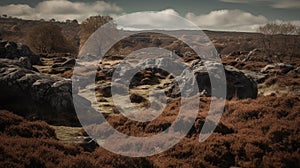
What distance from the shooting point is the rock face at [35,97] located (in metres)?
18.0

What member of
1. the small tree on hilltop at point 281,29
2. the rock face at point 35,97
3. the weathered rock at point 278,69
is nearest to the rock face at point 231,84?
the rock face at point 35,97

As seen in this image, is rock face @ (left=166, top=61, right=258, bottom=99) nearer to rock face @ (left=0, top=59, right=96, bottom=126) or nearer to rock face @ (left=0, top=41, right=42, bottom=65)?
rock face @ (left=0, top=59, right=96, bottom=126)

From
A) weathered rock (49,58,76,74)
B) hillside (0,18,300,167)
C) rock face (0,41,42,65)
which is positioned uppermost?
rock face (0,41,42,65)

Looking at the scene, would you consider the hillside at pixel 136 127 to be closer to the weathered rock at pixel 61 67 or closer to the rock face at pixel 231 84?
the rock face at pixel 231 84

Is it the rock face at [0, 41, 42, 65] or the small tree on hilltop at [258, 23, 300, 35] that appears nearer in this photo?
the rock face at [0, 41, 42, 65]

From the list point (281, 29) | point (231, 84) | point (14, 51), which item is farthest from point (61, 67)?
point (281, 29)

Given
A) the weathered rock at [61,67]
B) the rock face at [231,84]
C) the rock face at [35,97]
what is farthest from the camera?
the weathered rock at [61,67]

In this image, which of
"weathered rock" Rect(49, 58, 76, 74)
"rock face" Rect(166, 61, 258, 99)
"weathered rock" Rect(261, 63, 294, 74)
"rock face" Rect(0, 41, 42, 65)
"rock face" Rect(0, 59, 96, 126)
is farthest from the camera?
"rock face" Rect(0, 41, 42, 65)

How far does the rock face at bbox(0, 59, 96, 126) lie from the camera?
18.0 metres

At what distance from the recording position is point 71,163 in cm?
1074

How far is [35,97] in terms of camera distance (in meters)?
19.3

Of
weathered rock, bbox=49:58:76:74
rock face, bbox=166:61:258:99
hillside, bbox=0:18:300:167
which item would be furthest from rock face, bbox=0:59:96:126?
weathered rock, bbox=49:58:76:74

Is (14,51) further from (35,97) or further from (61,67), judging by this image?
(35,97)

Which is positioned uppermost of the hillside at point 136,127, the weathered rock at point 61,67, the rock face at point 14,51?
the rock face at point 14,51
